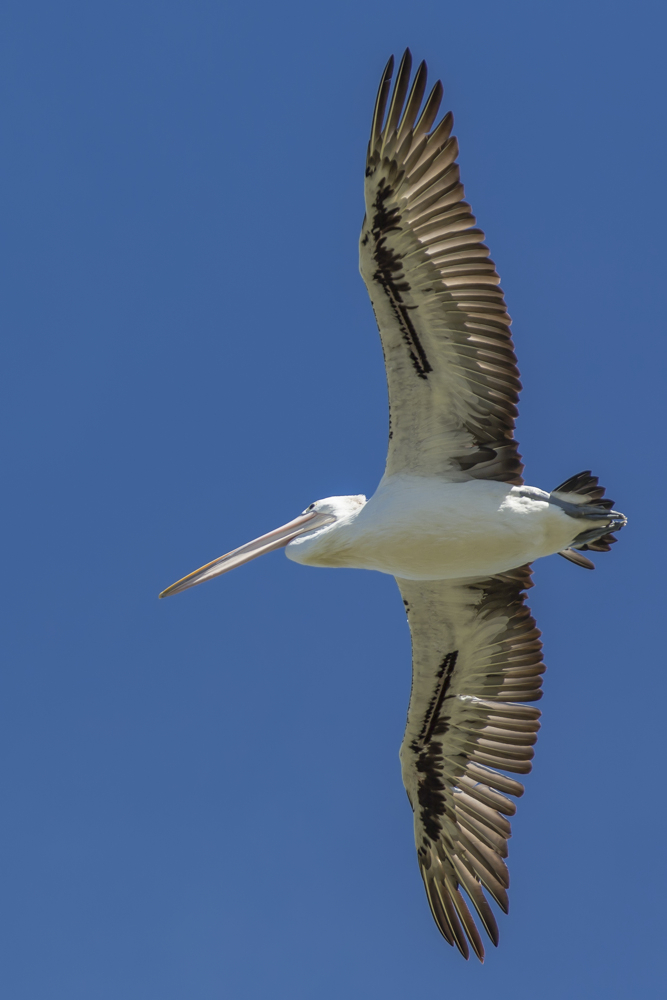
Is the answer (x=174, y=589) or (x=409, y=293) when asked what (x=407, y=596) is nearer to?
(x=174, y=589)

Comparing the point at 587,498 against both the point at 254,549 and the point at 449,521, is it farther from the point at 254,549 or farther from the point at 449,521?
the point at 254,549

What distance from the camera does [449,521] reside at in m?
9.11

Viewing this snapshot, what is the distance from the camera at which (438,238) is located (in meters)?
8.71

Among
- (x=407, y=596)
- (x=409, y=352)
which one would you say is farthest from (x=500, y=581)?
(x=409, y=352)

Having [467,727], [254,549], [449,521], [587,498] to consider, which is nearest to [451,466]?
[449,521]

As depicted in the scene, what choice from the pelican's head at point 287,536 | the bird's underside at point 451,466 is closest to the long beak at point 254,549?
the pelican's head at point 287,536

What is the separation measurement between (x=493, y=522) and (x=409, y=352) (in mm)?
1447

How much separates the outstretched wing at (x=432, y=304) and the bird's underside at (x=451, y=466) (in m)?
0.01

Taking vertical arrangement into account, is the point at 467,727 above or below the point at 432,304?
below

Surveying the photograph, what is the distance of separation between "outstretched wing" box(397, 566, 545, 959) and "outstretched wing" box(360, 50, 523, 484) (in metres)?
1.19

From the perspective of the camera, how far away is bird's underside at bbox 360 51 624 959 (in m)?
8.66

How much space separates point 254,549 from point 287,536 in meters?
0.33

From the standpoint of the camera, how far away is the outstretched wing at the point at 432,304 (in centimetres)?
862

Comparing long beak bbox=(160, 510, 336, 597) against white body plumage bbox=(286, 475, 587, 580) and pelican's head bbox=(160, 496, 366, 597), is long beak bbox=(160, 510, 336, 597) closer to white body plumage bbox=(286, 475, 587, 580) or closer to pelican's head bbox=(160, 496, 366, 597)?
pelican's head bbox=(160, 496, 366, 597)
